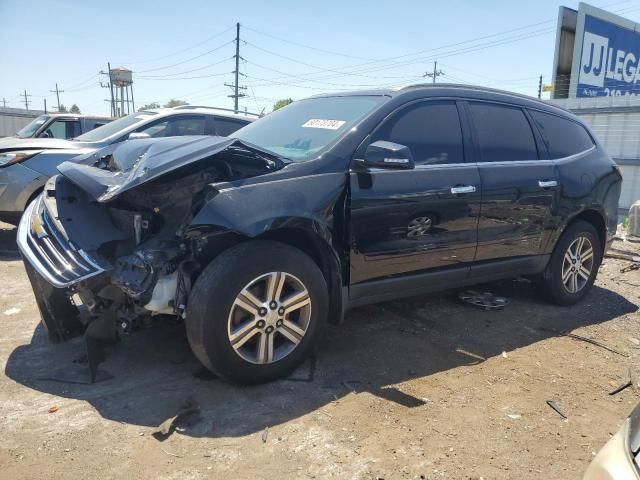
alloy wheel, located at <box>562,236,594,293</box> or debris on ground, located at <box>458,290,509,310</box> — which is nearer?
debris on ground, located at <box>458,290,509,310</box>

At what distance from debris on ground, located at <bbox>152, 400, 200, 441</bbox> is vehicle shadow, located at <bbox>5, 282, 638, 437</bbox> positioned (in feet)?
0.16

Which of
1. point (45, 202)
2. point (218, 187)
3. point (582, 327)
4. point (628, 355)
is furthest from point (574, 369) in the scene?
point (45, 202)

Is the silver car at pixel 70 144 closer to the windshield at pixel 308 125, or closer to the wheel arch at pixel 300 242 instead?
the windshield at pixel 308 125

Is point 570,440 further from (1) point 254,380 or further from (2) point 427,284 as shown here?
(1) point 254,380

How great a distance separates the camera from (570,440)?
2891 mm

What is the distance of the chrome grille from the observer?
3.00 meters

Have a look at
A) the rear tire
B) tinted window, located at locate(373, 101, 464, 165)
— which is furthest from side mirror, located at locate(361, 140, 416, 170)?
the rear tire

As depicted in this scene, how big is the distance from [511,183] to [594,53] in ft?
63.8

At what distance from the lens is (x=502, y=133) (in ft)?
14.7

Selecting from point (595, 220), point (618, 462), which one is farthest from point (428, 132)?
point (618, 462)

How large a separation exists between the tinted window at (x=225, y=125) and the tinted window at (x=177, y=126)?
0.83ft

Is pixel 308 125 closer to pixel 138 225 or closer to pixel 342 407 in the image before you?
pixel 138 225

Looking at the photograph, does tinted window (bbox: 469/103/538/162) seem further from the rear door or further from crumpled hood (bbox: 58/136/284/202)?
crumpled hood (bbox: 58/136/284/202)

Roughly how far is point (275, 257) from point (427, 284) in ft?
4.72
